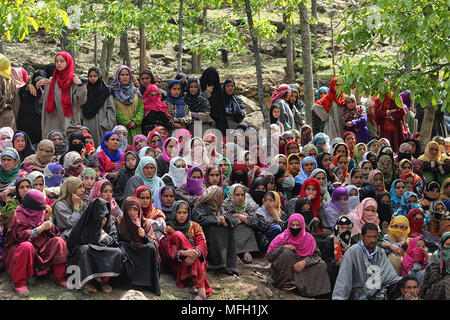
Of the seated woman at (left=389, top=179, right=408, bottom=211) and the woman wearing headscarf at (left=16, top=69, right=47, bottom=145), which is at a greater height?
the woman wearing headscarf at (left=16, top=69, right=47, bottom=145)

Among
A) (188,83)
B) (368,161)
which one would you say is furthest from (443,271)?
(188,83)

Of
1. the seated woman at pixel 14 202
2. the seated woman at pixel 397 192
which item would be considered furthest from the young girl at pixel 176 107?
the seated woman at pixel 14 202

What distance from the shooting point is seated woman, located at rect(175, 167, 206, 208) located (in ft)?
26.7

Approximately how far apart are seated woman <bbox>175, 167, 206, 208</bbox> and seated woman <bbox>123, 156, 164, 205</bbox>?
13.3 inches

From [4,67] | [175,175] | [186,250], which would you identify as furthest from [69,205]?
[4,67]

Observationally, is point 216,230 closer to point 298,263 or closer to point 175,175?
point 298,263

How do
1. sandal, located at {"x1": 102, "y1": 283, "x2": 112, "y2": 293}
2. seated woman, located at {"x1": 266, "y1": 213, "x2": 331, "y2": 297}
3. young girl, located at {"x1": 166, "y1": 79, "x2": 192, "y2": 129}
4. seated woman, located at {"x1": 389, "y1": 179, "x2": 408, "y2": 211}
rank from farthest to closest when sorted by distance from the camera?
1. young girl, located at {"x1": 166, "y1": 79, "x2": 192, "y2": 129}
2. seated woman, located at {"x1": 389, "y1": 179, "x2": 408, "y2": 211}
3. seated woman, located at {"x1": 266, "y1": 213, "x2": 331, "y2": 297}
4. sandal, located at {"x1": 102, "y1": 283, "x2": 112, "y2": 293}

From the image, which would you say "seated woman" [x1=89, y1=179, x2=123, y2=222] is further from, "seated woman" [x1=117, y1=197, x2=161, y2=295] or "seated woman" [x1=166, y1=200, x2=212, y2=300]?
"seated woman" [x1=166, y1=200, x2=212, y2=300]

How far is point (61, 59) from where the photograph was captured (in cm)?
995

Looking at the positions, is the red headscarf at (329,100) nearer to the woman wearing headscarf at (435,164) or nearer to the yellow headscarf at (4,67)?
→ the woman wearing headscarf at (435,164)

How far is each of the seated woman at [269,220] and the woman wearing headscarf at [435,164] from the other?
10.8ft

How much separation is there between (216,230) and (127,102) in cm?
374

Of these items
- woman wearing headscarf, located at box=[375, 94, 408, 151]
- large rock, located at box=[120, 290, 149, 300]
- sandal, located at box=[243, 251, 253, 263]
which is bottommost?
large rock, located at box=[120, 290, 149, 300]

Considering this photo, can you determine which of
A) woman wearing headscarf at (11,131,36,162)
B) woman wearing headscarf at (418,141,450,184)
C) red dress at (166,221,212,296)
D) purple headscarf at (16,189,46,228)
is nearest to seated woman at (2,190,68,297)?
purple headscarf at (16,189,46,228)
